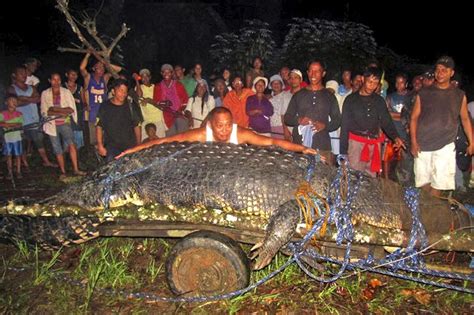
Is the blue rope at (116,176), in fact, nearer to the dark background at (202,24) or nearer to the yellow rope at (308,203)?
the yellow rope at (308,203)

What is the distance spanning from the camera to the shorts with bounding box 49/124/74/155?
268 inches

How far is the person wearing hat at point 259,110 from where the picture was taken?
6.30 meters

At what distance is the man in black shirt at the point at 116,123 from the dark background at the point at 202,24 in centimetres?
866

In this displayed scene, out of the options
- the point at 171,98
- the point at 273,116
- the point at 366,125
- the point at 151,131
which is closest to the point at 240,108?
the point at 273,116

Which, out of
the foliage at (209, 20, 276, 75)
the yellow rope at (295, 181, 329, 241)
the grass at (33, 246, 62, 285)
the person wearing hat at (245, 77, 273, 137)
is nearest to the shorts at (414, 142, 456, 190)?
the yellow rope at (295, 181, 329, 241)

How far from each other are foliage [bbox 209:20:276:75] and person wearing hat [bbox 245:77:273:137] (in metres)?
7.37

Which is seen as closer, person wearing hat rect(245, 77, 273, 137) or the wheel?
the wheel

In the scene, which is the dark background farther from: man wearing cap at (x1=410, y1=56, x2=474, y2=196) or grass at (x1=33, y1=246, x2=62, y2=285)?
man wearing cap at (x1=410, y1=56, x2=474, y2=196)

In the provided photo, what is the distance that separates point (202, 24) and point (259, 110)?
40.5 ft

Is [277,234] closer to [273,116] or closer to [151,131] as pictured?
[273,116]

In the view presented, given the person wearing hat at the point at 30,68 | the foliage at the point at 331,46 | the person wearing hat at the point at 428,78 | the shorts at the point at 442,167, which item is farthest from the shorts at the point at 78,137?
the foliage at the point at 331,46

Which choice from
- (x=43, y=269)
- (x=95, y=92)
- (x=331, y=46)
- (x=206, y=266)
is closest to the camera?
(x=206, y=266)

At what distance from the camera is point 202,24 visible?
678 inches

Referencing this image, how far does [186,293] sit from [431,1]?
20.8 metres
